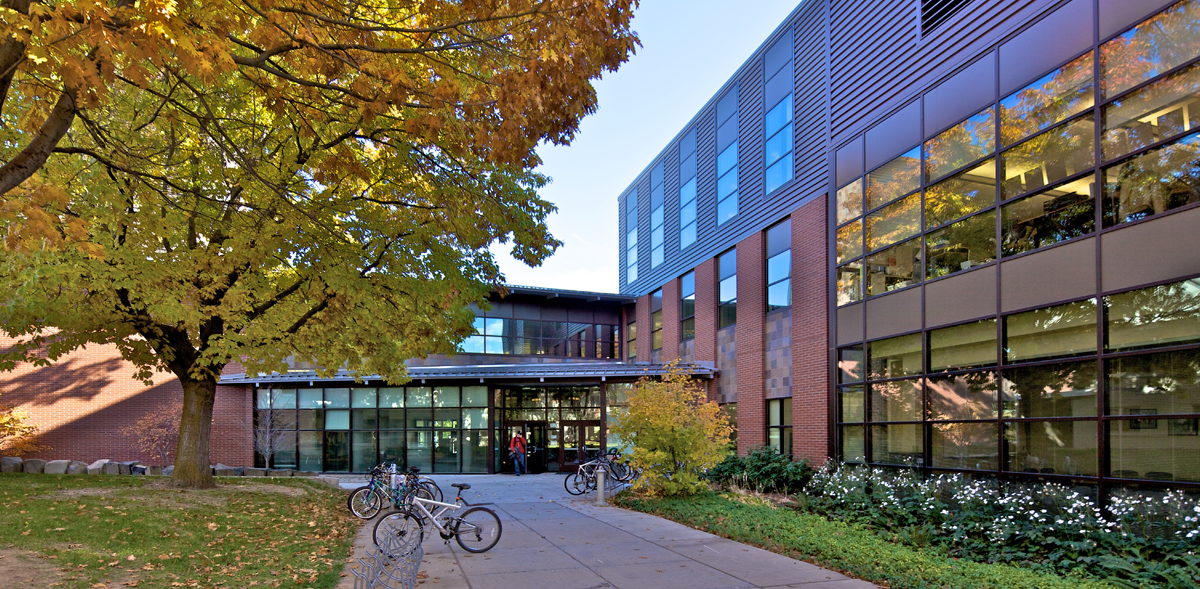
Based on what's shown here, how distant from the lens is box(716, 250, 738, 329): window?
23906 millimetres

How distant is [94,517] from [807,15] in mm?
19189

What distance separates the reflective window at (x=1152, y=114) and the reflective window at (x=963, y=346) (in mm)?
3622

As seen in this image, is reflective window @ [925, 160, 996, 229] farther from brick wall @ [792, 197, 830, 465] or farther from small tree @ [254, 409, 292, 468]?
small tree @ [254, 409, 292, 468]

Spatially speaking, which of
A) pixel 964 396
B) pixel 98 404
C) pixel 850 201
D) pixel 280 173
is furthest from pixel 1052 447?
pixel 98 404

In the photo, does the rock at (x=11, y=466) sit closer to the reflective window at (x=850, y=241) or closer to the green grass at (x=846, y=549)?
the green grass at (x=846, y=549)

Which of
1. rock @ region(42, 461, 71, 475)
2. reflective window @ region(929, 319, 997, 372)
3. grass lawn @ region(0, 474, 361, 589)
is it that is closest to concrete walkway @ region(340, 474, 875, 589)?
grass lawn @ region(0, 474, 361, 589)

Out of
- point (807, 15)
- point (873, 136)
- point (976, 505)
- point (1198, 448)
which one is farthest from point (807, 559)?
point (807, 15)

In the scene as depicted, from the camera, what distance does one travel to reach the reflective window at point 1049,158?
1145 centimetres

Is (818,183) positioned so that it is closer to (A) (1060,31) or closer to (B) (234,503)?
(A) (1060,31)

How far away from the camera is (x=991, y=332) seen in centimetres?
1321

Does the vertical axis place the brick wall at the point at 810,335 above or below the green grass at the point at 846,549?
above

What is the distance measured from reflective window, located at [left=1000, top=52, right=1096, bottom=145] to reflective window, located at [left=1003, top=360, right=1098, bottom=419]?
154 inches

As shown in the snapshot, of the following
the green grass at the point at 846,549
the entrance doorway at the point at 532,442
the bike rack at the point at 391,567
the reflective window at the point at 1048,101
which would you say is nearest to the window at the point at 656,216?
the entrance doorway at the point at 532,442

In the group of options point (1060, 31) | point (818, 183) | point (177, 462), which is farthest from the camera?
point (818, 183)
